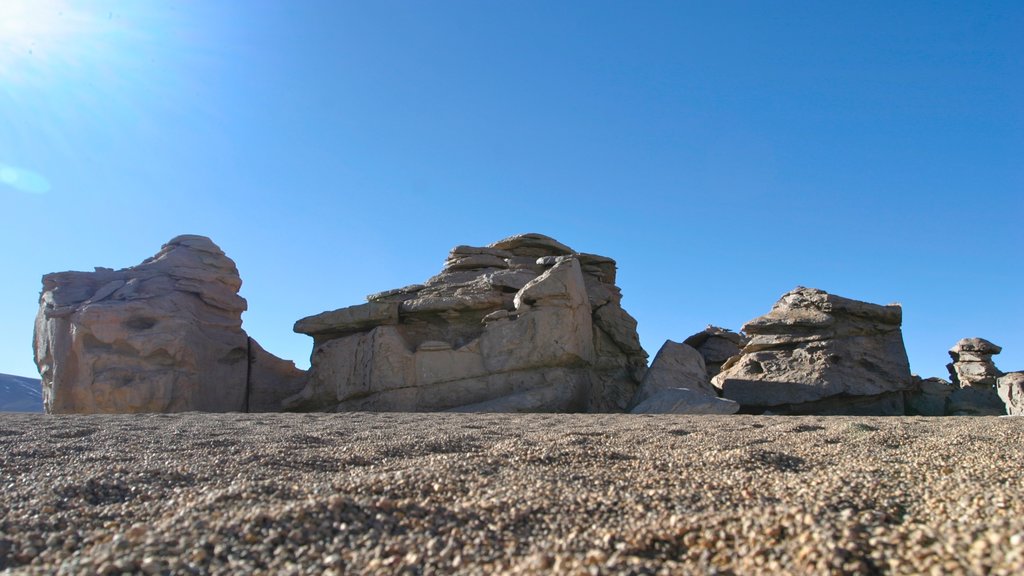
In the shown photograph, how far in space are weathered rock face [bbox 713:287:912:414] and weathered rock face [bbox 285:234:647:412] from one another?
3.87 metres

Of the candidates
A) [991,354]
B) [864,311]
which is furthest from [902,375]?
[991,354]

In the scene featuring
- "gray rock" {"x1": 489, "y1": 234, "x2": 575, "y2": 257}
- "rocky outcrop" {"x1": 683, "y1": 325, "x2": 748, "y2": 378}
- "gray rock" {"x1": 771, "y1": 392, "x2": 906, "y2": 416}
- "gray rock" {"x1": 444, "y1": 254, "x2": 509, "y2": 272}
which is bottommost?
"gray rock" {"x1": 771, "y1": 392, "x2": 906, "y2": 416}

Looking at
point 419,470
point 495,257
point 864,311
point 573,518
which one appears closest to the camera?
point 573,518

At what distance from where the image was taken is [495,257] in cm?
2417

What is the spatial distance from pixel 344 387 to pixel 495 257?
7.39 m

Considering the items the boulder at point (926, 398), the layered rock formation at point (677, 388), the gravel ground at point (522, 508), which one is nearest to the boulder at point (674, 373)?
the layered rock formation at point (677, 388)

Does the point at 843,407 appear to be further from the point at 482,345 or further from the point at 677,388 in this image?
Answer: the point at 482,345

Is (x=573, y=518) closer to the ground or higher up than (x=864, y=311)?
closer to the ground

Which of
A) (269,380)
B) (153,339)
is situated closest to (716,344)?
(269,380)

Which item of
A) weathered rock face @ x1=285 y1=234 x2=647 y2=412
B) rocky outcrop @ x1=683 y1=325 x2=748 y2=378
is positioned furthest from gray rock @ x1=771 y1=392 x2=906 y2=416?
rocky outcrop @ x1=683 y1=325 x2=748 y2=378

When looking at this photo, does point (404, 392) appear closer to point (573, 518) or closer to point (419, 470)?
point (419, 470)

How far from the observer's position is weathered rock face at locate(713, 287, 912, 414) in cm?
2022

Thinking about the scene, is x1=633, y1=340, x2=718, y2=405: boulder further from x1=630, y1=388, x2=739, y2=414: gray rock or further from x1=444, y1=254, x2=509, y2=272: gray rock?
x1=444, y1=254, x2=509, y2=272: gray rock

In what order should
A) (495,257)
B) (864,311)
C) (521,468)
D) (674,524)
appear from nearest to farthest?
(674,524) → (521,468) → (864,311) → (495,257)
